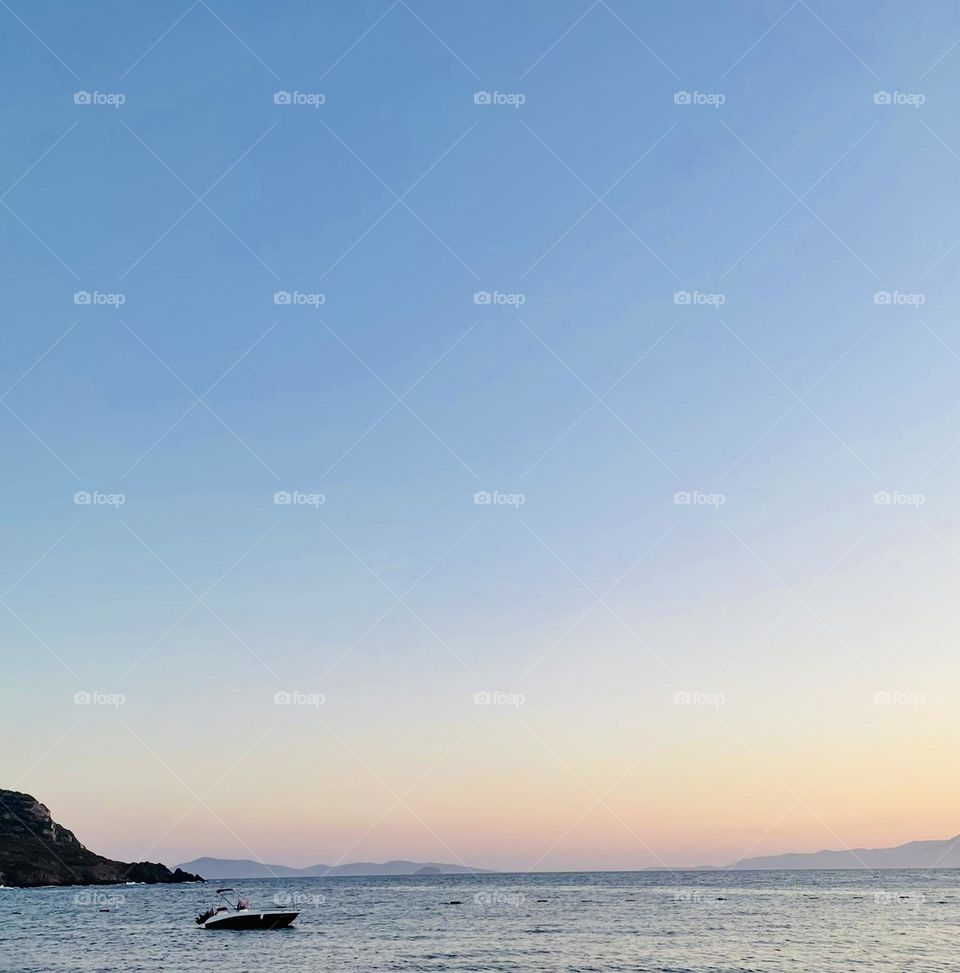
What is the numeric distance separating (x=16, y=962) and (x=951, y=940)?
213 feet

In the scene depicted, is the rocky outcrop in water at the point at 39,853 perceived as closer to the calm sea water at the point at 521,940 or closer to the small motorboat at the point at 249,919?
the calm sea water at the point at 521,940

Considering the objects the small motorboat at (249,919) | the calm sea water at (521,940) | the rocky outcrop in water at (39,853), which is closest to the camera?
the calm sea water at (521,940)

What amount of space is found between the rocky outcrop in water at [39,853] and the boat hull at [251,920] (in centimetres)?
11860

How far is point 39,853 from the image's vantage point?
180125 millimetres

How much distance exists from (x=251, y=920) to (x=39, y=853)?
13464cm

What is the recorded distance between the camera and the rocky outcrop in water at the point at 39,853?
555 ft

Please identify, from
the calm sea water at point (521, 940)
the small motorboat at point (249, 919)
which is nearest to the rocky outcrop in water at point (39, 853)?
the calm sea water at point (521, 940)

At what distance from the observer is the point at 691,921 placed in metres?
82.0

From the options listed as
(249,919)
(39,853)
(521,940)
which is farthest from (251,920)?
(39,853)

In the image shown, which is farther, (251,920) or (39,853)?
(39,853)

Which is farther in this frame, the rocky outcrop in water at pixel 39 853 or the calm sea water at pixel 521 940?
the rocky outcrop in water at pixel 39 853

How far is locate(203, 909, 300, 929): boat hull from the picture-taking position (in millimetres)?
73188

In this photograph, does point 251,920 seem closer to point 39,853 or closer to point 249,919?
point 249,919

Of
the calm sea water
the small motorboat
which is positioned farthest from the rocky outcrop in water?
the small motorboat
